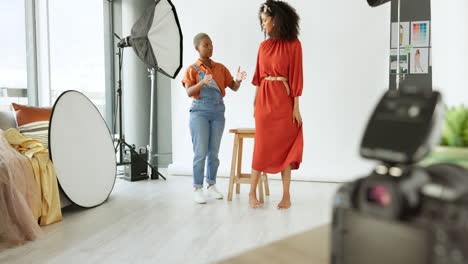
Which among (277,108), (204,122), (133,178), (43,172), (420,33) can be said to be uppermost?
(420,33)

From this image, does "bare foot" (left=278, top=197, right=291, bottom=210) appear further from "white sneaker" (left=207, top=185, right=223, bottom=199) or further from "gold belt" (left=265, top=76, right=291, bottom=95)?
"gold belt" (left=265, top=76, right=291, bottom=95)

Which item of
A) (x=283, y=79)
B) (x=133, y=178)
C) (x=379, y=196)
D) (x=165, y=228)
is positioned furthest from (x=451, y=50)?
(x=133, y=178)

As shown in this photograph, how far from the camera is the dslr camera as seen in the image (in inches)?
12.6

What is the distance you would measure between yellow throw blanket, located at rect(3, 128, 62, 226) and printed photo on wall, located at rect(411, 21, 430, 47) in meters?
3.70

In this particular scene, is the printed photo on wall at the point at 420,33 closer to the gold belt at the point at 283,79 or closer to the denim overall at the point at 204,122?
the gold belt at the point at 283,79

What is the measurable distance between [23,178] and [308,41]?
3112mm

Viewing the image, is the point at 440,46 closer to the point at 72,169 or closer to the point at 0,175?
the point at 0,175

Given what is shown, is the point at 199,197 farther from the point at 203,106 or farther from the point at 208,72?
the point at 208,72

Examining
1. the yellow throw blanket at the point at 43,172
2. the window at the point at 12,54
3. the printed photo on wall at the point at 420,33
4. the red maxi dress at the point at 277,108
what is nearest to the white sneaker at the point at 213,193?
the red maxi dress at the point at 277,108

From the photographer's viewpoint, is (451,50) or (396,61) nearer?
(451,50)

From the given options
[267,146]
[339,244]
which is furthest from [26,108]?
[339,244]

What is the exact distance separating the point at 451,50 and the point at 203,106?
226cm

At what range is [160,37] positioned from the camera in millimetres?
3535

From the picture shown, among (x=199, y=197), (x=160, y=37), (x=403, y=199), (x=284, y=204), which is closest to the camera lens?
(x=403, y=199)
